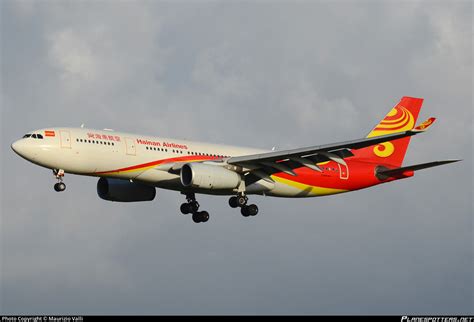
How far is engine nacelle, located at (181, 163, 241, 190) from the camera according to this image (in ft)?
181

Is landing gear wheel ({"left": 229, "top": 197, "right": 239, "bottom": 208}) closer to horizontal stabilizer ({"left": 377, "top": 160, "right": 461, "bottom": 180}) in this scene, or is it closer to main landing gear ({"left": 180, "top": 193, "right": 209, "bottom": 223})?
main landing gear ({"left": 180, "top": 193, "right": 209, "bottom": 223})

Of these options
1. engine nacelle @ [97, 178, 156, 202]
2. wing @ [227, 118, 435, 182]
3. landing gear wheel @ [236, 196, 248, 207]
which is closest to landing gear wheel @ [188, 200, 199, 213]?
engine nacelle @ [97, 178, 156, 202]

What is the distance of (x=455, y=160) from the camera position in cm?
5388

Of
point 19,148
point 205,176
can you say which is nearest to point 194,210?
point 205,176

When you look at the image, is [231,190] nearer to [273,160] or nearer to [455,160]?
[273,160]

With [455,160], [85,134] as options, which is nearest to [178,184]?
[85,134]

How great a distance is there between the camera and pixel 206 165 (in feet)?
185

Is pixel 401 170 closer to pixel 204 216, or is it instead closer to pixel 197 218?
pixel 204 216

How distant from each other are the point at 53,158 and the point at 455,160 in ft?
72.2

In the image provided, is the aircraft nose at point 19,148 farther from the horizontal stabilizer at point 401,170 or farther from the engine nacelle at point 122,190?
the horizontal stabilizer at point 401,170

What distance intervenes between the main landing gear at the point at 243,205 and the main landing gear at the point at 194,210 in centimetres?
307

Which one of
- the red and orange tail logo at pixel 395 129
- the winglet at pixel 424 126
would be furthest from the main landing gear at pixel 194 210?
the winglet at pixel 424 126

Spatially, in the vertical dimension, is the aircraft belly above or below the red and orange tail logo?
below

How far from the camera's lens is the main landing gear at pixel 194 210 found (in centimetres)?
6209
